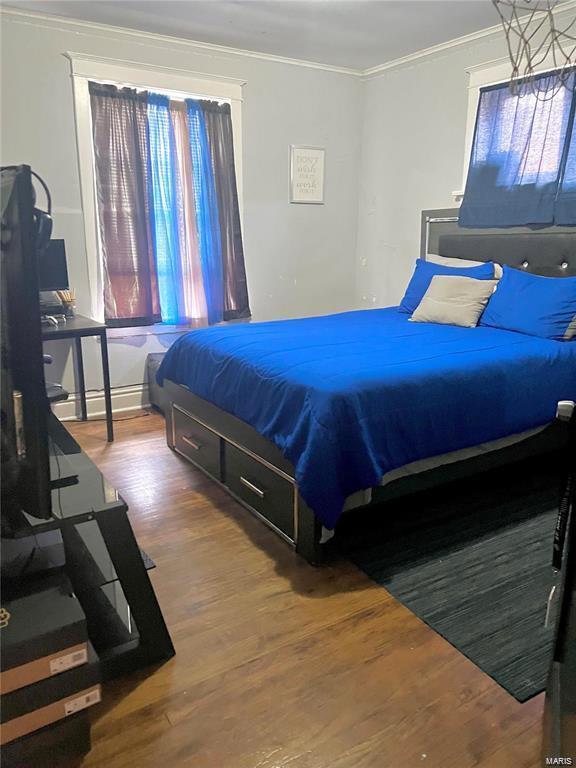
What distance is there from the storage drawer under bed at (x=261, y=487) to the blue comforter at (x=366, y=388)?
0.59 ft

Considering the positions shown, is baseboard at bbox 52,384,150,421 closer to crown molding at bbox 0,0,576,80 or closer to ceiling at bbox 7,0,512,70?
crown molding at bbox 0,0,576,80

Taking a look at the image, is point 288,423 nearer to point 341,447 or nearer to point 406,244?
point 341,447

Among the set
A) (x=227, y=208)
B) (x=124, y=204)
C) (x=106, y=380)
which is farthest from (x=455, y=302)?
(x=124, y=204)

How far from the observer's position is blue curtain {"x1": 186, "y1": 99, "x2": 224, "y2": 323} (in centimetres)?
388

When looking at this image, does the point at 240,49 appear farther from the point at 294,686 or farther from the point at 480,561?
the point at 294,686

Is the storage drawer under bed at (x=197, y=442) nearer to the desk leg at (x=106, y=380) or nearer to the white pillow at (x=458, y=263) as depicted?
the desk leg at (x=106, y=380)

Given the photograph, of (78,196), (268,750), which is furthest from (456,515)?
(78,196)

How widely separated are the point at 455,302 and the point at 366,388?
1437 millimetres

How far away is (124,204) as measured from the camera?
12.1 feet

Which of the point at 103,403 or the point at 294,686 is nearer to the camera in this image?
the point at 294,686

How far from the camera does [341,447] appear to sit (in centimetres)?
202

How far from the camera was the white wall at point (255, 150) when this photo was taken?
11.0 feet

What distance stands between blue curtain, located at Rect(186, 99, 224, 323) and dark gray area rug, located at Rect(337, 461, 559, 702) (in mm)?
2217

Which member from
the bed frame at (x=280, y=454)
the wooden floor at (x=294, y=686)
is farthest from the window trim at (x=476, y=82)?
the wooden floor at (x=294, y=686)
